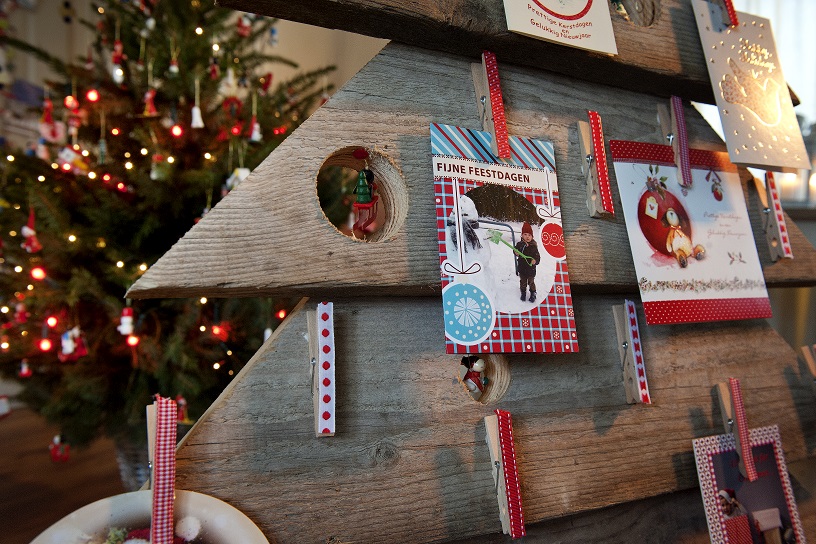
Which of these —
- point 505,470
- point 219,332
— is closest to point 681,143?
point 505,470

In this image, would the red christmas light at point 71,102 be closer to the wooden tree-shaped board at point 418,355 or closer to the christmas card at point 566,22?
the wooden tree-shaped board at point 418,355

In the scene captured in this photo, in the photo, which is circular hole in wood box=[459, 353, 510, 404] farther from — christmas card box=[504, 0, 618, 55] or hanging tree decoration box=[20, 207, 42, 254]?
hanging tree decoration box=[20, 207, 42, 254]

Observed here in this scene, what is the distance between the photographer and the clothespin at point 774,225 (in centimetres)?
97

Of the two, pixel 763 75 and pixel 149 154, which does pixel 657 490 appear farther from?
pixel 149 154

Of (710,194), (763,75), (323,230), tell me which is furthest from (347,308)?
(763,75)

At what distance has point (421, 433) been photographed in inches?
26.3

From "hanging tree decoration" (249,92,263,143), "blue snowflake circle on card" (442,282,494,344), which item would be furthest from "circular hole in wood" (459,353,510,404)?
"hanging tree decoration" (249,92,263,143)

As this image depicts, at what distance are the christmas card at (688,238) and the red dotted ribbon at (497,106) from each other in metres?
0.22

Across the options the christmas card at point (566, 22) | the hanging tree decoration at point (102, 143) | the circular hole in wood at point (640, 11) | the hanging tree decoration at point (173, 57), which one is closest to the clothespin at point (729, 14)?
the circular hole in wood at point (640, 11)

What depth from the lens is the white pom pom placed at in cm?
54

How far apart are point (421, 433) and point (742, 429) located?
0.52 meters

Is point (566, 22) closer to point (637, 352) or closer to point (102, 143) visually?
point (637, 352)

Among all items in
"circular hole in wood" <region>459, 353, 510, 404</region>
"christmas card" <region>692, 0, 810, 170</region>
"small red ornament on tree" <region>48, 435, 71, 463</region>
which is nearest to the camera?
"circular hole in wood" <region>459, 353, 510, 404</region>

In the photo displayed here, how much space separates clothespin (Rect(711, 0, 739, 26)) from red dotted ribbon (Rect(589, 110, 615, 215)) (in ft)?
1.02
